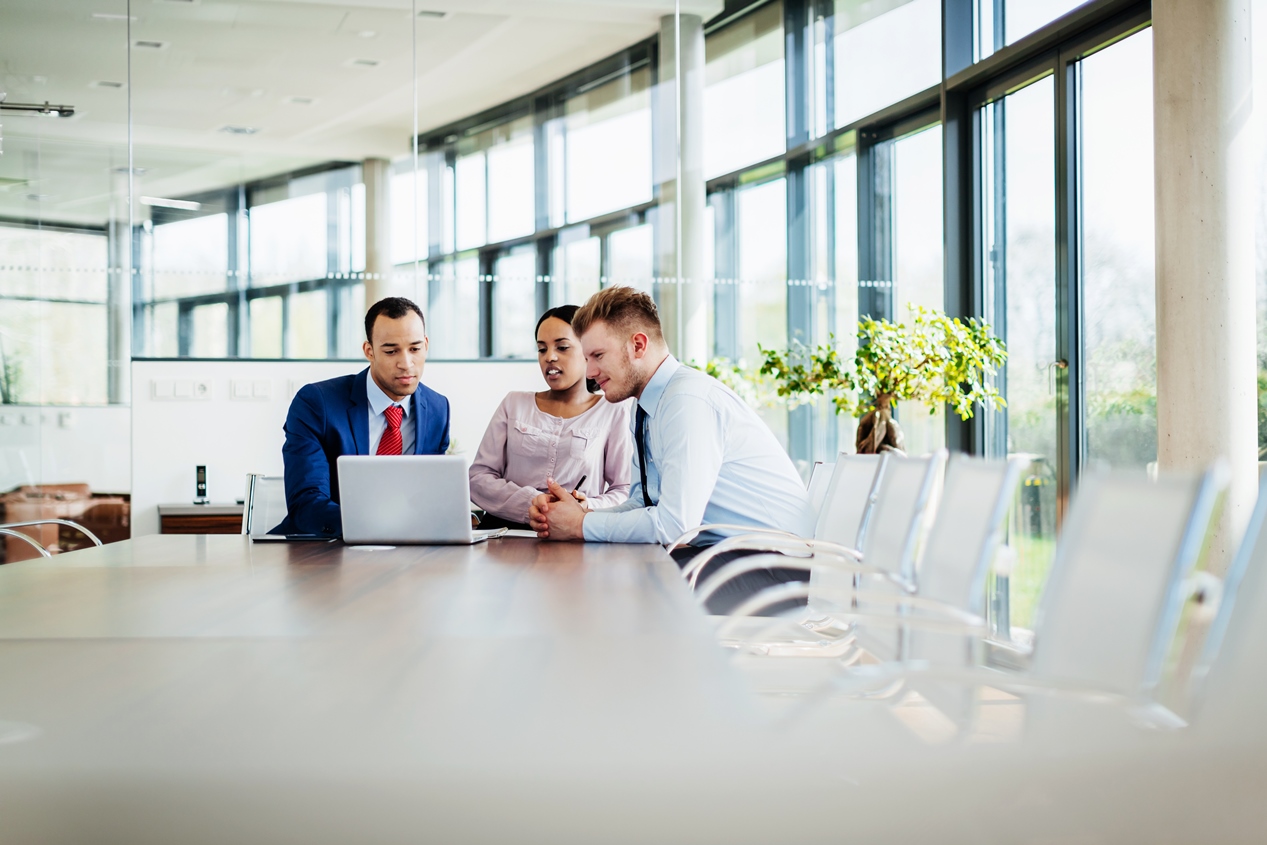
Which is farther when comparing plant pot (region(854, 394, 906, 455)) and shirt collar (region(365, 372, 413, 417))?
plant pot (region(854, 394, 906, 455))

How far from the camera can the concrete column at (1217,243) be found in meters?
3.62

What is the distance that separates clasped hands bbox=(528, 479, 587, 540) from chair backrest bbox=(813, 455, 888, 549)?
0.74 metres

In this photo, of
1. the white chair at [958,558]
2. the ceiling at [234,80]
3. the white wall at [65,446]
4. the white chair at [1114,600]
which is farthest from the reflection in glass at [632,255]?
the white chair at [1114,600]

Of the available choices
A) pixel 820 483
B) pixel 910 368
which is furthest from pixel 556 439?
pixel 910 368

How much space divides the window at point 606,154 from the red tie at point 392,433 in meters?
2.58

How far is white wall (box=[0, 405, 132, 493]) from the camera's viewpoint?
579cm

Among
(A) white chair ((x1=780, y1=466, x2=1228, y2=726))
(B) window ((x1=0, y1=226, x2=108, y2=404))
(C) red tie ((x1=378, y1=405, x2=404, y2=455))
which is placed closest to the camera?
Answer: (A) white chair ((x1=780, y1=466, x2=1228, y2=726))

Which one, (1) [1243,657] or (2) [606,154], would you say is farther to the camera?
(2) [606,154]

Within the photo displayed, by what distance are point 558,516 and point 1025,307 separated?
9.96 feet

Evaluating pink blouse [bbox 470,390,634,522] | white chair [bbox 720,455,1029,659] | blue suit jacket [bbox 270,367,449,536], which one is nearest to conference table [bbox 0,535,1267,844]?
white chair [bbox 720,455,1029,659]

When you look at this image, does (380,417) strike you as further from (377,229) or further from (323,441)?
(377,229)

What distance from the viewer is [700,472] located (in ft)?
9.99

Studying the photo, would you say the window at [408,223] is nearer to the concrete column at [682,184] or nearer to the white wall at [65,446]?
the concrete column at [682,184]

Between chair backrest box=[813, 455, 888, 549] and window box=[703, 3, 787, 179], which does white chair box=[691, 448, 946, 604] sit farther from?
window box=[703, 3, 787, 179]
